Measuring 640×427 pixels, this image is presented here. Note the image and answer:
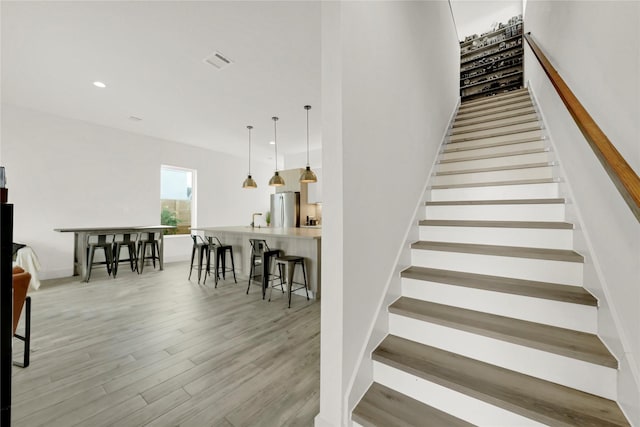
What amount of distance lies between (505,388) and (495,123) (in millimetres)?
3486

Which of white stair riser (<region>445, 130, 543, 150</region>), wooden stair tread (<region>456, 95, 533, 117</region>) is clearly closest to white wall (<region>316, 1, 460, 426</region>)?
white stair riser (<region>445, 130, 543, 150</region>)

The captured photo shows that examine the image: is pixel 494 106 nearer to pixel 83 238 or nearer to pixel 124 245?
pixel 124 245

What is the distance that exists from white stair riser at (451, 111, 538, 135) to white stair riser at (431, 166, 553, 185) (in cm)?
119

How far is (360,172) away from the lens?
1.58m

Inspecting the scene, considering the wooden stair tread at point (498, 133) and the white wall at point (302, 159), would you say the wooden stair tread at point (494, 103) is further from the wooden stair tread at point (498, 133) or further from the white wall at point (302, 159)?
the white wall at point (302, 159)

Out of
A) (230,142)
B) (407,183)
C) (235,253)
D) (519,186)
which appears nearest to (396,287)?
(407,183)

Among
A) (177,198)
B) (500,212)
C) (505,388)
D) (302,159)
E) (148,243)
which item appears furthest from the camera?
(302,159)

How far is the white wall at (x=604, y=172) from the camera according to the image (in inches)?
42.8

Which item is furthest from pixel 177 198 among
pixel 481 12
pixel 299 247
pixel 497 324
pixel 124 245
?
pixel 481 12

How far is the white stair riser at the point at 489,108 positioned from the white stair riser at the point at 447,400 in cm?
405

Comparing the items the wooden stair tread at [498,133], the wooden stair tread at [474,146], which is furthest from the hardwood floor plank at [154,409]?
the wooden stair tread at [498,133]

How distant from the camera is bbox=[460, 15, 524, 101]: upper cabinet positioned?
17.5 ft

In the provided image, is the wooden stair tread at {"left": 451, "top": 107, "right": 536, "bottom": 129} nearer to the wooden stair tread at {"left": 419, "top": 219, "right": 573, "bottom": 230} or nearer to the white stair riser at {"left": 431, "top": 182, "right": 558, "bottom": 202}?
the white stair riser at {"left": 431, "top": 182, "right": 558, "bottom": 202}

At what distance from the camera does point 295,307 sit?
3.39 meters
